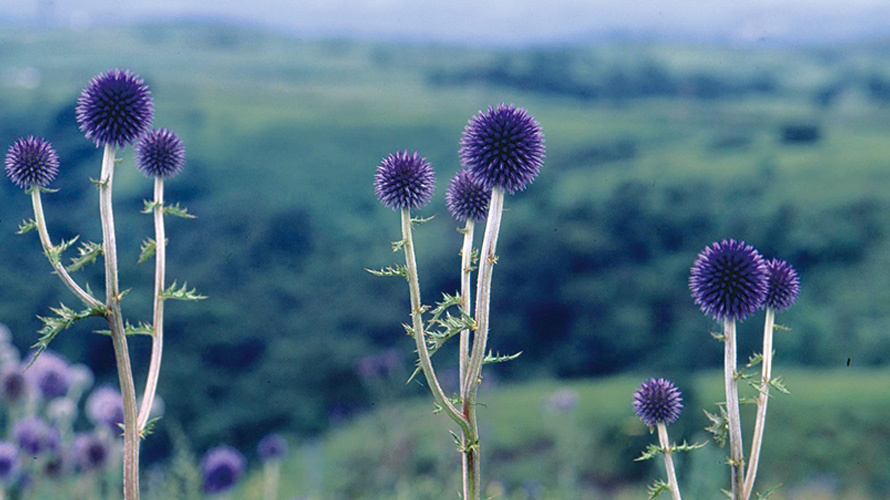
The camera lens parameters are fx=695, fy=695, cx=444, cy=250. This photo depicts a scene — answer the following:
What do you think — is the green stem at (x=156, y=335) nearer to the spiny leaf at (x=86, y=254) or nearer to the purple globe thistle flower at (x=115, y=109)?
the spiny leaf at (x=86, y=254)

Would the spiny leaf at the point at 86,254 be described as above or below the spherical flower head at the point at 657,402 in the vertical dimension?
above

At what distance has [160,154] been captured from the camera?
13.0 feet

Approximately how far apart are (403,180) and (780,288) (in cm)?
191

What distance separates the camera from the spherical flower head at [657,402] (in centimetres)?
321

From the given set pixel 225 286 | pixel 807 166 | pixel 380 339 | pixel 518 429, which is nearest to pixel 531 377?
pixel 380 339

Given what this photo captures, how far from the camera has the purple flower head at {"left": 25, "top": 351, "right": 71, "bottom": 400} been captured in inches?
251

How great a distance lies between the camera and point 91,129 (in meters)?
3.39

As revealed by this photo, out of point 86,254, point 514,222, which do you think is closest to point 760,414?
point 86,254

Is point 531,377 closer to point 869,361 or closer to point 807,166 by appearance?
point 869,361

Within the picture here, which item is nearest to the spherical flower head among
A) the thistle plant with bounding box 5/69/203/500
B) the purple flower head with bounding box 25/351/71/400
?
the thistle plant with bounding box 5/69/203/500

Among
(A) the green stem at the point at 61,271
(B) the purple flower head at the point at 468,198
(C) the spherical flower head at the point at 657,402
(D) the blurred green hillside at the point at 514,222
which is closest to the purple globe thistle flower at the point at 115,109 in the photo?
(A) the green stem at the point at 61,271

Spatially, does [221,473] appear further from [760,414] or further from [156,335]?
[760,414]

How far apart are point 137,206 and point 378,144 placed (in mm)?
22756

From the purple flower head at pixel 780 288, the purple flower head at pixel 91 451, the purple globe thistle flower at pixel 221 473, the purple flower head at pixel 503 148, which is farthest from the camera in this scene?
the purple globe thistle flower at pixel 221 473
